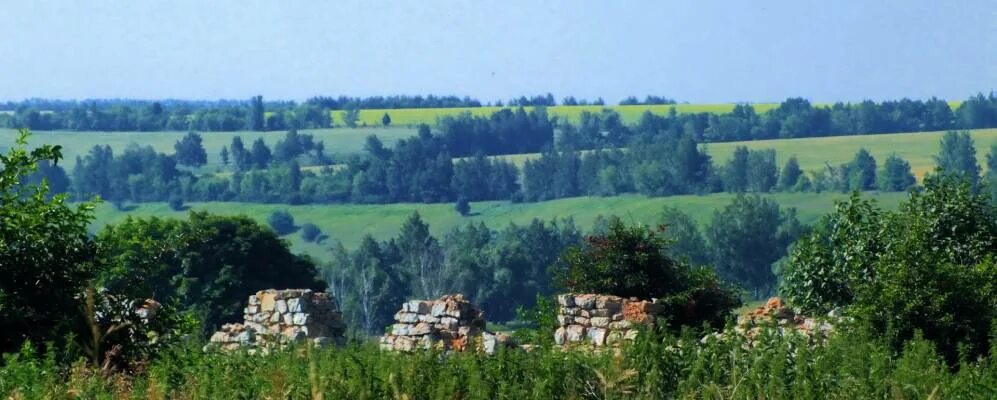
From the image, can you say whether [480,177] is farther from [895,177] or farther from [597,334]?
[597,334]

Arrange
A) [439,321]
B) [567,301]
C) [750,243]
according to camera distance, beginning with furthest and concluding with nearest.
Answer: [750,243] < [439,321] < [567,301]

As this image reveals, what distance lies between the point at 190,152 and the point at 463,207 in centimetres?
4848

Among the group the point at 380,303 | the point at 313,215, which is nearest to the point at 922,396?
the point at 380,303

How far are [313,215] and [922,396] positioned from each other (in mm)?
145056

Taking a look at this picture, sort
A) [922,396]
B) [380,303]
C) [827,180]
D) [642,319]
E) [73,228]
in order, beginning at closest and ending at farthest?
1. [922,396]
2. [73,228]
3. [642,319]
4. [380,303]
5. [827,180]

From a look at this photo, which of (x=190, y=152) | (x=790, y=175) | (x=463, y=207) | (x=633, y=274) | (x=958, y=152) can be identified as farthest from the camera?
(x=190, y=152)

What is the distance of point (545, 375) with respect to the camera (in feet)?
38.2

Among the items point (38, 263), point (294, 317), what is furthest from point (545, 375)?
point (294, 317)

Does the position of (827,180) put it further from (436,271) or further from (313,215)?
(436,271)

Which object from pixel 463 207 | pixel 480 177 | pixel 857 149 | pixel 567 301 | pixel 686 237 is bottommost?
pixel 463 207

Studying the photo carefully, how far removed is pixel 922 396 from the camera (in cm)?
1108

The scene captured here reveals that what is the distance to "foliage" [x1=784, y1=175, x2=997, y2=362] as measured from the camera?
1986 cm

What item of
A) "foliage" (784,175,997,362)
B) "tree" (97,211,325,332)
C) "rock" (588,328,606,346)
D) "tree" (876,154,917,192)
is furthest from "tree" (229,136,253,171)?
"rock" (588,328,606,346)

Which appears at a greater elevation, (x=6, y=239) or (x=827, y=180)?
(x=6, y=239)
